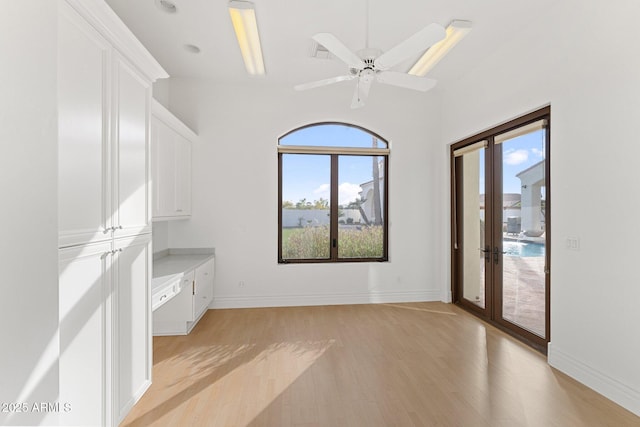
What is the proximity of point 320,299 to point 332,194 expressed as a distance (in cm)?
158

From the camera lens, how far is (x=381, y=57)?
6.85 ft

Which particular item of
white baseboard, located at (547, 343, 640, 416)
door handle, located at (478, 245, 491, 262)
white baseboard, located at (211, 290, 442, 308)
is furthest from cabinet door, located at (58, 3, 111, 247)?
door handle, located at (478, 245, 491, 262)

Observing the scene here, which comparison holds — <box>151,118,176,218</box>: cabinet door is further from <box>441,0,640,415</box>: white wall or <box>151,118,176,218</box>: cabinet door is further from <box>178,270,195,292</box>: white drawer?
<box>441,0,640,415</box>: white wall

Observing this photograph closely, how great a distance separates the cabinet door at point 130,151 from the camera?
71.0 inches

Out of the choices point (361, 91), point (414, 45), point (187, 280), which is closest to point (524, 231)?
point (361, 91)

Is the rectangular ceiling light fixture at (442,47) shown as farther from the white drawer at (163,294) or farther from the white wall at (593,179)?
the white drawer at (163,294)

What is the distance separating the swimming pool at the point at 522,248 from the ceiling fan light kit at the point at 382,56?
6.61 ft

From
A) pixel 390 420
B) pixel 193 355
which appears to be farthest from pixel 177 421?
pixel 390 420

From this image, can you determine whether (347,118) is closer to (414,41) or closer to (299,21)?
(299,21)

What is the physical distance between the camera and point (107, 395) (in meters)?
1.72

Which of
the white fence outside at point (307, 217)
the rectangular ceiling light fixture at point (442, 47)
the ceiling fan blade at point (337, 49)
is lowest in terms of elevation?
the white fence outside at point (307, 217)

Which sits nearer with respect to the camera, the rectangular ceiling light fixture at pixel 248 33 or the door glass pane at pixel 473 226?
the rectangular ceiling light fixture at pixel 248 33

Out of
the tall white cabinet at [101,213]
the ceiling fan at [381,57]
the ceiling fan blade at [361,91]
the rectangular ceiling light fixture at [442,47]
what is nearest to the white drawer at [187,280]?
the tall white cabinet at [101,213]

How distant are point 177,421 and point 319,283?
271cm
